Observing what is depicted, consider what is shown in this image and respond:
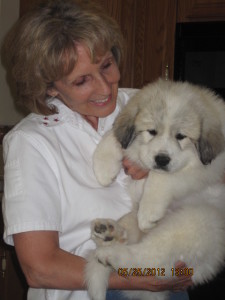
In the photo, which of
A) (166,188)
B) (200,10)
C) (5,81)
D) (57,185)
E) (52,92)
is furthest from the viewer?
(5,81)

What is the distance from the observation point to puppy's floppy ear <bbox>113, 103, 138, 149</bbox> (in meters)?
1.64

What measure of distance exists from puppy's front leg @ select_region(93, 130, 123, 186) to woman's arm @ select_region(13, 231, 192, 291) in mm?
335

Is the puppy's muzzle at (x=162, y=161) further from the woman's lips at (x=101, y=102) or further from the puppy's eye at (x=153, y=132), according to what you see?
the woman's lips at (x=101, y=102)

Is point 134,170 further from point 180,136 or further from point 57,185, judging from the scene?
point 57,185

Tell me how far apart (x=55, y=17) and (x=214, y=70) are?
60.5 inches

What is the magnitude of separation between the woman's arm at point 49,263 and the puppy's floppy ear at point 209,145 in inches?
20.3

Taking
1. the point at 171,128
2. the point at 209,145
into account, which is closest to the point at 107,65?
the point at 171,128

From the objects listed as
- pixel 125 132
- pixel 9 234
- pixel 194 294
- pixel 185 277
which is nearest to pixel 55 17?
pixel 125 132

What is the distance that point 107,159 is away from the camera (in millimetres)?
1639

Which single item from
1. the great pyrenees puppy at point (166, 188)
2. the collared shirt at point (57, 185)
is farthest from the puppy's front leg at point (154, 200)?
the collared shirt at point (57, 185)

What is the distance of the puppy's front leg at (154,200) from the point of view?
60.1 inches

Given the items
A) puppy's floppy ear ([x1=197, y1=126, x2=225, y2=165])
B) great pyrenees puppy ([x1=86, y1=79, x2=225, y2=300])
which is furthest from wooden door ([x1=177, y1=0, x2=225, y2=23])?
puppy's floppy ear ([x1=197, y1=126, x2=225, y2=165])

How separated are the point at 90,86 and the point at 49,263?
2.32 feet

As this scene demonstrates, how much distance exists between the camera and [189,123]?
1.56m
